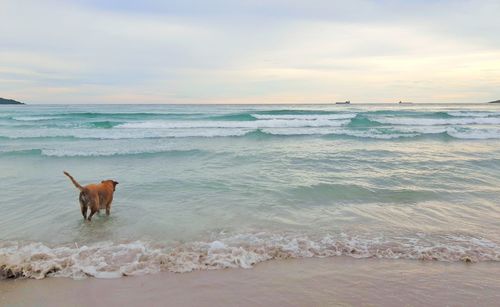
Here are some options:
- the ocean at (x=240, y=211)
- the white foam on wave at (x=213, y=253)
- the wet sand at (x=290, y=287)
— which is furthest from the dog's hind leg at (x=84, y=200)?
the wet sand at (x=290, y=287)

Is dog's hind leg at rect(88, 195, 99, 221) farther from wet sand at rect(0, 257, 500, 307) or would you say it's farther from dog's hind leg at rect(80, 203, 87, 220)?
wet sand at rect(0, 257, 500, 307)

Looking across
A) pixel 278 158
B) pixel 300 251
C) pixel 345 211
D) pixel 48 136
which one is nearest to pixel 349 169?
pixel 278 158

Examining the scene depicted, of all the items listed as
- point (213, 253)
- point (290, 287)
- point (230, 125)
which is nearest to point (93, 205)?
point (213, 253)

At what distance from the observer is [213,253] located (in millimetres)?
4547

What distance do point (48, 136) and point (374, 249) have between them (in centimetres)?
2078

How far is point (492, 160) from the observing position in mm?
12203

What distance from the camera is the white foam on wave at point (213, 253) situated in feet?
13.6

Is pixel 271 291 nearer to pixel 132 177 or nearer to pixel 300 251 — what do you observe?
pixel 300 251

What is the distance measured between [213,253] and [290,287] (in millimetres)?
1234

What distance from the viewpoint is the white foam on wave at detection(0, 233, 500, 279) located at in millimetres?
4133

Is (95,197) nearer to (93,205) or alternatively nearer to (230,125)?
(93,205)

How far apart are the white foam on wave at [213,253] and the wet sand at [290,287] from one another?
163 millimetres

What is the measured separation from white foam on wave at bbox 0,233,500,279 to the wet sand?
163 mm

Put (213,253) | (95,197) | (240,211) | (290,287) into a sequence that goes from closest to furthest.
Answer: (290,287) → (213,253) → (95,197) → (240,211)
